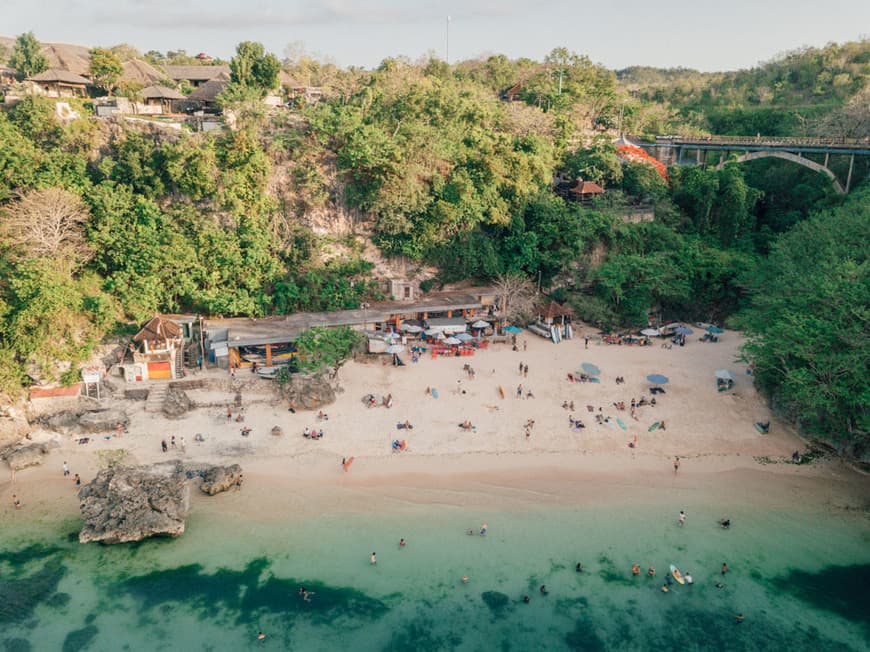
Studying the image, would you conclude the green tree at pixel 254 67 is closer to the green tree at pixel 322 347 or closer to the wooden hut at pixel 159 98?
the wooden hut at pixel 159 98

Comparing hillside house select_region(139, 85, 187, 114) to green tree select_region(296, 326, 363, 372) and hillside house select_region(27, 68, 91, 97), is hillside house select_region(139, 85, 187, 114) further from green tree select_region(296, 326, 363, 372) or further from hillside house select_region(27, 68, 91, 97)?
green tree select_region(296, 326, 363, 372)

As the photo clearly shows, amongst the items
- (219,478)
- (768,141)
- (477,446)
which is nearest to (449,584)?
(477,446)

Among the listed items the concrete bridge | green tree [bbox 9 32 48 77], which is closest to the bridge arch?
the concrete bridge

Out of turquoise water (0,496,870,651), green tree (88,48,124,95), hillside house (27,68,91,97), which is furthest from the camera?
green tree (88,48,124,95)

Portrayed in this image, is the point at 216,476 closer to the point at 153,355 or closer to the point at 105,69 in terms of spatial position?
the point at 153,355

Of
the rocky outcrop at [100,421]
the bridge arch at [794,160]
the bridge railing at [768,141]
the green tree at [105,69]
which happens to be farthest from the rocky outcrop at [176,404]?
the bridge railing at [768,141]
